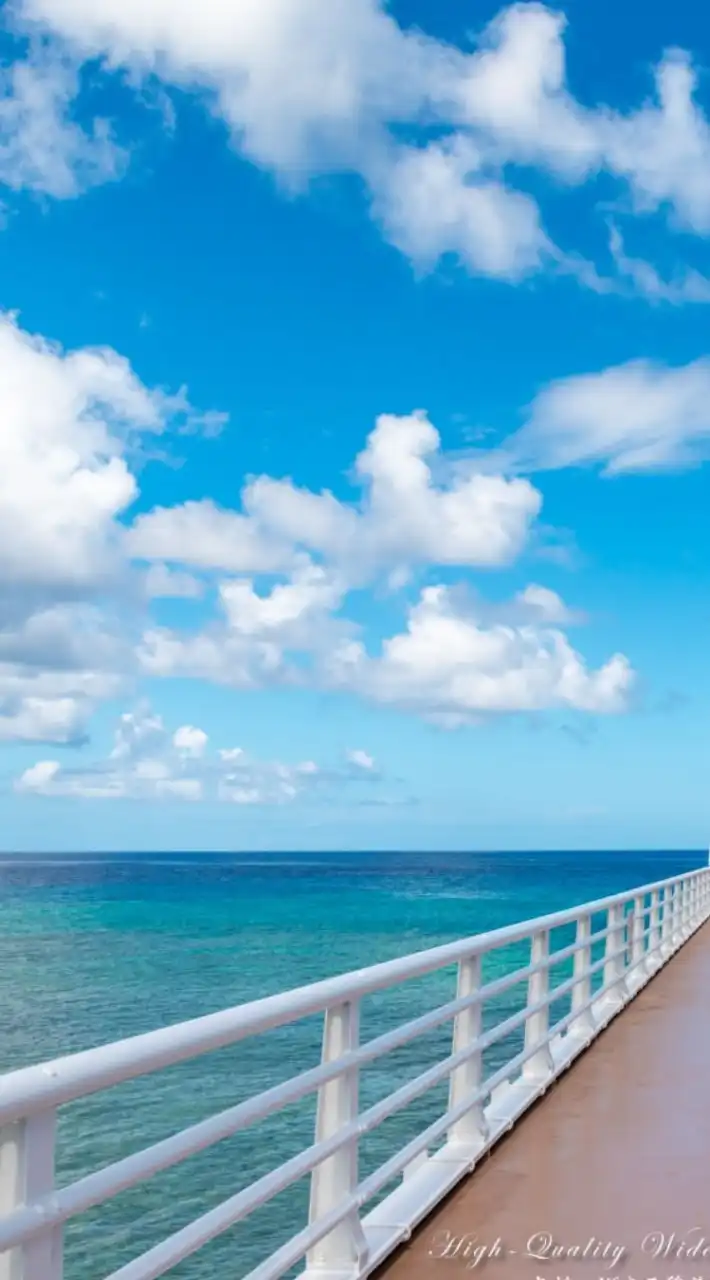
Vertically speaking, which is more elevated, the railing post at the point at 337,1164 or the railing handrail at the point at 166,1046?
the railing handrail at the point at 166,1046

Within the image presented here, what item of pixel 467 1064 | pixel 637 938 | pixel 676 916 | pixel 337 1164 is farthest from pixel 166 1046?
pixel 676 916

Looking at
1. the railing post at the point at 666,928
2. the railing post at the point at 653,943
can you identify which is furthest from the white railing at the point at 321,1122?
the railing post at the point at 666,928

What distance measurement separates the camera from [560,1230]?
527 cm

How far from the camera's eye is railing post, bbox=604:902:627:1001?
11852mm

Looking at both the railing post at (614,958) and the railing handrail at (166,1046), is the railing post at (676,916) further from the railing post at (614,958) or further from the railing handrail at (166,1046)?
the railing handrail at (166,1046)

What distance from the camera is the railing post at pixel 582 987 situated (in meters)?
10.1

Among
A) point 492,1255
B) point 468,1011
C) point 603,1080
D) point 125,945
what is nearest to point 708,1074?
point 603,1080

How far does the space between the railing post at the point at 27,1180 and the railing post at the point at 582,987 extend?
7.92 meters

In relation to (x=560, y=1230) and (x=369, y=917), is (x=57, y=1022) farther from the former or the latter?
(x=369, y=917)

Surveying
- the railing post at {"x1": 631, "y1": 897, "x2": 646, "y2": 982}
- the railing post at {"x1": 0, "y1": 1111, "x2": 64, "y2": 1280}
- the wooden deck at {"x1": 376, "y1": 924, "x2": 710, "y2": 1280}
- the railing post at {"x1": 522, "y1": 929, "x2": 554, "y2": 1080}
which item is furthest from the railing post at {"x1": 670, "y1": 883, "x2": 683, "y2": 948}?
the railing post at {"x1": 0, "y1": 1111, "x2": 64, "y2": 1280}

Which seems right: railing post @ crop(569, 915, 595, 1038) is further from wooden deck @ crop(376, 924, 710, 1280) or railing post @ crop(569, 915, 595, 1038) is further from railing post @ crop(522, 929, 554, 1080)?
railing post @ crop(522, 929, 554, 1080)

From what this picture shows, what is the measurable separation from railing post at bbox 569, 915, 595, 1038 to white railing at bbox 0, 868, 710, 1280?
64cm

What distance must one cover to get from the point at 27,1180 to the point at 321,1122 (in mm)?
2113

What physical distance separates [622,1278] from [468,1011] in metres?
2.00
